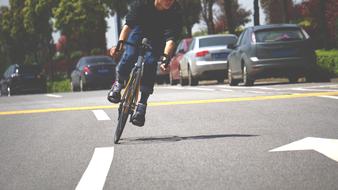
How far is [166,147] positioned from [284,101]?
5.91m

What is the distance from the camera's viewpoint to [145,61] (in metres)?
8.69

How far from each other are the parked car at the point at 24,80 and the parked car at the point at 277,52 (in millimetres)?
19509

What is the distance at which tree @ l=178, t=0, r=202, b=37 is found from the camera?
169 ft

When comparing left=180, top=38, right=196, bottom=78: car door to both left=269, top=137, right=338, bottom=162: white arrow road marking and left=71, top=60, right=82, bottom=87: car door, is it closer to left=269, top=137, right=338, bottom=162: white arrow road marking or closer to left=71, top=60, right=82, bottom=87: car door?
left=71, top=60, right=82, bottom=87: car door

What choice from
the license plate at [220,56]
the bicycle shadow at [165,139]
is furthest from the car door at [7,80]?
the bicycle shadow at [165,139]

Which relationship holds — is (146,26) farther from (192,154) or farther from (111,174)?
(111,174)

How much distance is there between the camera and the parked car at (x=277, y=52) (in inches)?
774

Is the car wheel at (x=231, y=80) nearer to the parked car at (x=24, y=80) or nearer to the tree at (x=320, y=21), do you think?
the parked car at (x=24, y=80)

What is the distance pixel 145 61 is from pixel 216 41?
15721 mm

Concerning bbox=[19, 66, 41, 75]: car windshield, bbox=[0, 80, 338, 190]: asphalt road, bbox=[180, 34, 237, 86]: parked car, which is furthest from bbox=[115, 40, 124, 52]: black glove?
bbox=[19, 66, 41, 75]: car windshield

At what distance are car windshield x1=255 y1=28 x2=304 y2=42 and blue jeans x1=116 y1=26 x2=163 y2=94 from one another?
37.2ft

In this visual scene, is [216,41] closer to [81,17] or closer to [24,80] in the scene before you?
[24,80]

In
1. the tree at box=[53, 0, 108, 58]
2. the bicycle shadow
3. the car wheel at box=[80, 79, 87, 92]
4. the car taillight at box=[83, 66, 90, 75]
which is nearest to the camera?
the bicycle shadow

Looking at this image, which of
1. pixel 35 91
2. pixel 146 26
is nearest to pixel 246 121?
pixel 146 26
